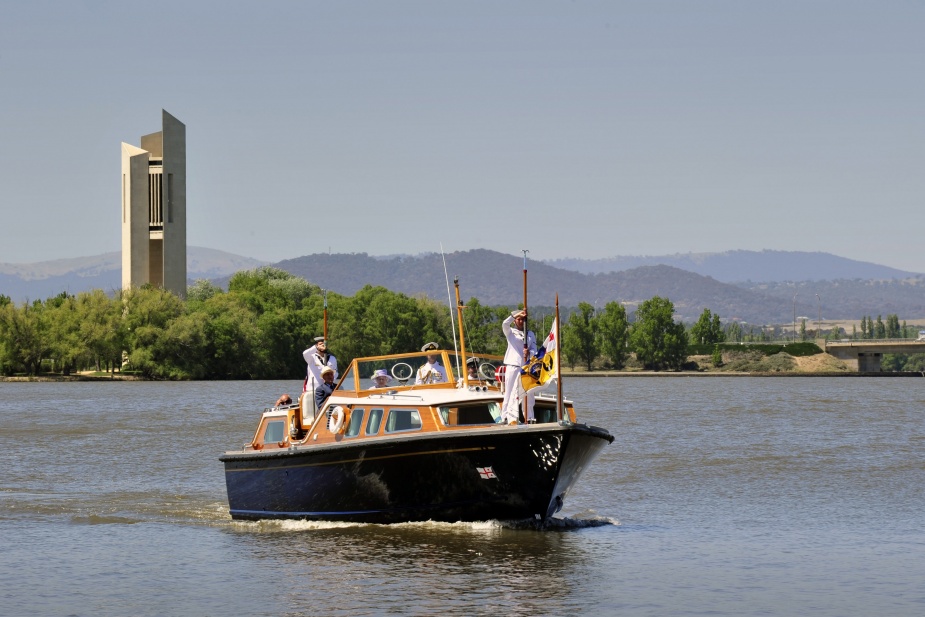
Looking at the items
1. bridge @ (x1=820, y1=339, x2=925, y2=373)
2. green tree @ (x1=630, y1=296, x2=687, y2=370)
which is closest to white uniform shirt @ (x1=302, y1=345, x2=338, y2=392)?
green tree @ (x1=630, y1=296, x2=687, y2=370)

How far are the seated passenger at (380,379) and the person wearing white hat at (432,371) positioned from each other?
0.59 meters

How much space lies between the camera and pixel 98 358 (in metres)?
122

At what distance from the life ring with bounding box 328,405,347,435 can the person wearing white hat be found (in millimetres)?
1400

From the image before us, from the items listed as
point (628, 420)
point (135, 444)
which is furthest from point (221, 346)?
point (135, 444)

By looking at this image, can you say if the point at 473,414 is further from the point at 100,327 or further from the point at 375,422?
the point at 100,327

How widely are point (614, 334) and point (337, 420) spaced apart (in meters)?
167

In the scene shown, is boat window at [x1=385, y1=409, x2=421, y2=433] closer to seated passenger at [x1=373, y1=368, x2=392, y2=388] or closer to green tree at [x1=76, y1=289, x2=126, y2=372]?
seated passenger at [x1=373, y1=368, x2=392, y2=388]

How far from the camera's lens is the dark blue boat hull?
71.1ft

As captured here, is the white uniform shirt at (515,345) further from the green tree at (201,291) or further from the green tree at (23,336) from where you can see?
the green tree at (201,291)

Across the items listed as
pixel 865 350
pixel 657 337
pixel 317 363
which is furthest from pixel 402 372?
pixel 865 350

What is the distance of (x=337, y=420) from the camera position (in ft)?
75.6

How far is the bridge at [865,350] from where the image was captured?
188500 mm

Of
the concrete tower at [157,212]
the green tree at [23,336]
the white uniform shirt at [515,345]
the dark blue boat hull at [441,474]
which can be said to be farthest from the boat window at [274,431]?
the concrete tower at [157,212]

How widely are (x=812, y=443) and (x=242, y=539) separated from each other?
28016 mm
